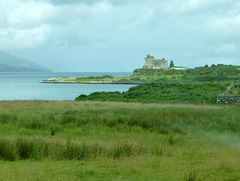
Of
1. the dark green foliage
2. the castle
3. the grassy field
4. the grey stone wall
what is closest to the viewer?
the grassy field

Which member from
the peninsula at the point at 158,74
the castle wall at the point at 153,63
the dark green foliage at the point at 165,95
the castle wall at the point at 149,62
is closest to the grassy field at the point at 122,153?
the dark green foliage at the point at 165,95

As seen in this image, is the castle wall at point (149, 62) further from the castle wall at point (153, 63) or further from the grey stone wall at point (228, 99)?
the grey stone wall at point (228, 99)

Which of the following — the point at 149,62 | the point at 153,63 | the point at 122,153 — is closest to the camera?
the point at 122,153

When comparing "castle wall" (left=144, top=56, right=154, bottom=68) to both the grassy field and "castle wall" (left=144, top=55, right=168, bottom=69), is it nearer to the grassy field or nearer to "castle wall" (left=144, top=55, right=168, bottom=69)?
"castle wall" (left=144, top=55, right=168, bottom=69)

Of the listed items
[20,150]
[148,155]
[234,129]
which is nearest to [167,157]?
[148,155]

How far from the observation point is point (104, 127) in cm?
1212

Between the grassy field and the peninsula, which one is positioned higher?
the peninsula

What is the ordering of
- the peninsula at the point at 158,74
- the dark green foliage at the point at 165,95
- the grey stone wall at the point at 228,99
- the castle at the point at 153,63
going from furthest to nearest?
the castle at the point at 153,63 < the peninsula at the point at 158,74 < the dark green foliage at the point at 165,95 < the grey stone wall at the point at 228,99

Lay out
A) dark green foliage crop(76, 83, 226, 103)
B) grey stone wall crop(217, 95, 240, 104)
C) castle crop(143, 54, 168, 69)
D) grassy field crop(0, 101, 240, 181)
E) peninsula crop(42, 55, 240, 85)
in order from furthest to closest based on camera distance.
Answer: castle crop(143, 54, 168, 69) < peninsula crop(42, 55, 240, 85) < dark green foliage crop(76, 83, 226, 103) < grey stone wall crop(217, 95, 240, 104) < grassy field crop(0, 101, 240, 181)

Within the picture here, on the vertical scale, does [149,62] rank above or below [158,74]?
above

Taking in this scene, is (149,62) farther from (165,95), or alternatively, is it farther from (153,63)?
(165,95)

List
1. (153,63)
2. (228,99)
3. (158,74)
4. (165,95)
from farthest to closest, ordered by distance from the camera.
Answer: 1. (153,63)
2. (158,74)
3. (165,95)
4. (228,99)

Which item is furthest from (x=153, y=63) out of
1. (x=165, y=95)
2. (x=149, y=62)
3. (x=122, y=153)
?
(x=122, y=153)

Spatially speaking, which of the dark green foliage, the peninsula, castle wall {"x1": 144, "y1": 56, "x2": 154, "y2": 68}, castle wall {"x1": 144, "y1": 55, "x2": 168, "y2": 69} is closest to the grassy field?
the dark green foliage
